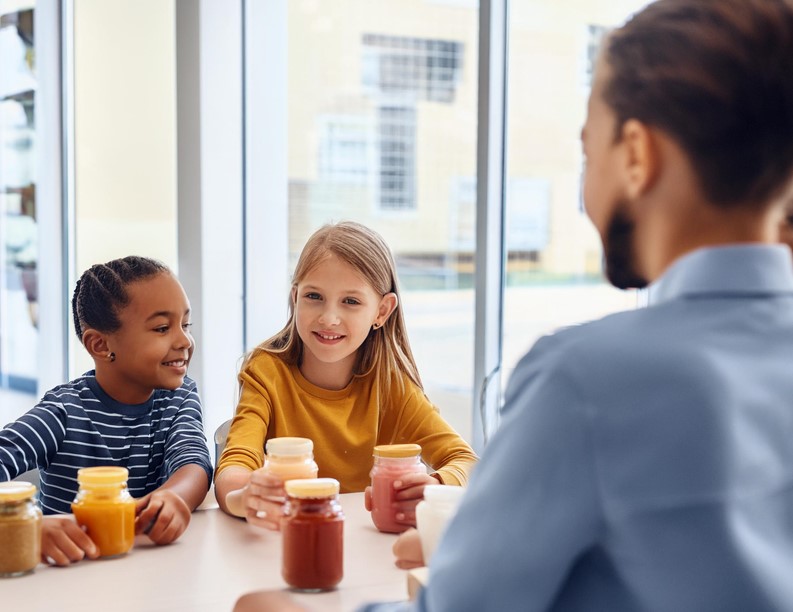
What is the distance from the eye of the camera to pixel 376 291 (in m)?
1.90

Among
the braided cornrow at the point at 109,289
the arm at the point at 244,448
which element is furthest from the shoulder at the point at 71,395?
the arm at the point at 244,448

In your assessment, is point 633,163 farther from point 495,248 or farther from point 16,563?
point 495,248

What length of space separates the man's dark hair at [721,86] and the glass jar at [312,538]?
63cm

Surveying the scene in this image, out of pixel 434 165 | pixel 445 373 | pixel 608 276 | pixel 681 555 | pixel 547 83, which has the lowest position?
pixel 445 373

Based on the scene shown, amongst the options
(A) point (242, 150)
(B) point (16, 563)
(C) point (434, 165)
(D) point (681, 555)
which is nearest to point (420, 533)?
(B) point (16, 563)

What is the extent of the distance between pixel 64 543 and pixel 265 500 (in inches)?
10.5

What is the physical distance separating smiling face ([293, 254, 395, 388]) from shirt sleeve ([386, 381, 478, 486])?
6.6 inches

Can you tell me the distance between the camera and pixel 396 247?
277cm

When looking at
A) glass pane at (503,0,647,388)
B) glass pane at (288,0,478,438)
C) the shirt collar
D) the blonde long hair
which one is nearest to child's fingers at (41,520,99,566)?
the blonde long hair

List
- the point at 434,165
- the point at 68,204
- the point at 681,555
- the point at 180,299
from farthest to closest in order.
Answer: the point at 68,204
the point at 434,165
the point at 180,299
the point at 681,555

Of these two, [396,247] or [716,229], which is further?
[396,247]

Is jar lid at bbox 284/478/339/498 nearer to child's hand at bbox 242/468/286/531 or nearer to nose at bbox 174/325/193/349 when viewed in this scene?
child's hand at bbox 242/468/286/531

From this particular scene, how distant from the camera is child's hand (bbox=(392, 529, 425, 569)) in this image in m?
1.17

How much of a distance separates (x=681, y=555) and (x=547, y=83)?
1.95m
